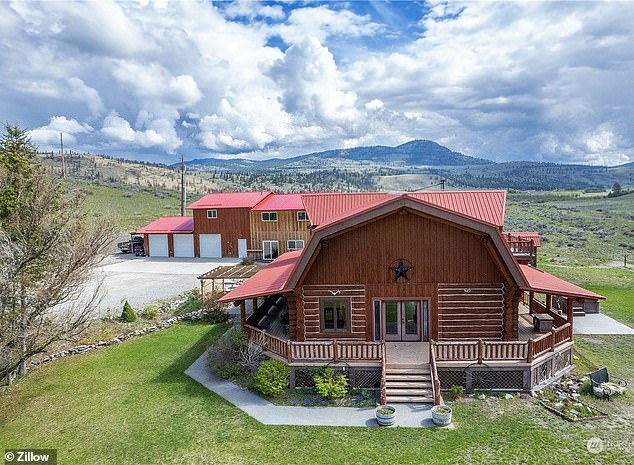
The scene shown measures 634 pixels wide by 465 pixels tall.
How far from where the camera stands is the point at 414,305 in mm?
16078

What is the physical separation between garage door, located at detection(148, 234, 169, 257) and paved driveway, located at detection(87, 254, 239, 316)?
106 cm

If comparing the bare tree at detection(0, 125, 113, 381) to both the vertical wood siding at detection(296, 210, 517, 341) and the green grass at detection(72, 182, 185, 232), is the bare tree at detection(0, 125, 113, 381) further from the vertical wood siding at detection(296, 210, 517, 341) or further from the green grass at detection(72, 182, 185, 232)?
the green grass at detection(72, 182, 185, 232)

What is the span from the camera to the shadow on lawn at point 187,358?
15.9m

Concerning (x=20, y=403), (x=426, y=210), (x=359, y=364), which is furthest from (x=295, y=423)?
(x=20, y=403)

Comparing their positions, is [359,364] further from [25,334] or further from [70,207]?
[70,207]

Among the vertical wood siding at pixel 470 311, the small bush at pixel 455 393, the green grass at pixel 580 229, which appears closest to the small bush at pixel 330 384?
the small bush at pixel 455 393

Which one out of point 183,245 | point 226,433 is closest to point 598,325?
point 226,433

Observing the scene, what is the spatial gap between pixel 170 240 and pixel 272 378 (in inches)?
1287

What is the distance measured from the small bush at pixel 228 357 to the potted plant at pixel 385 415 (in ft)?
17.3

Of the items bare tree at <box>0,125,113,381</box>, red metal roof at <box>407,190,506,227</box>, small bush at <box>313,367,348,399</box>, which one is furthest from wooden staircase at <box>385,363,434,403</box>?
bare tree at <box>0,125,113,381</box>

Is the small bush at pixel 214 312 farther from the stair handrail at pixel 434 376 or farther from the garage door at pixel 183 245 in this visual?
the garage door at pixel 183 245

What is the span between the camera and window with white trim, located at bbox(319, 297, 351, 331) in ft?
52.9

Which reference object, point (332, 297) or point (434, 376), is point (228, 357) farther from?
point (434, 376)

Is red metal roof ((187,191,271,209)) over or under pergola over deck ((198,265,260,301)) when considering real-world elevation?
over
